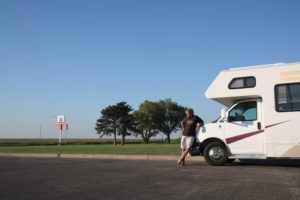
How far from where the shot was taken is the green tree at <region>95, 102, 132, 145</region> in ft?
219

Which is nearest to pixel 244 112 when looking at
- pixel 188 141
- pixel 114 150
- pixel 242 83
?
pixel 242 83

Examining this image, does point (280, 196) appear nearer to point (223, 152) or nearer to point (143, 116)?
point (223, 152)

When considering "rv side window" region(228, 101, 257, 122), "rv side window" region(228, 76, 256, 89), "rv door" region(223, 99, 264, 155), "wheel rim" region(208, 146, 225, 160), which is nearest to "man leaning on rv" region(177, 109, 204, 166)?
"wheel rim" region(208, 146, 225, 160)

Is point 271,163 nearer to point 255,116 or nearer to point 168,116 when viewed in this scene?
point 255,116

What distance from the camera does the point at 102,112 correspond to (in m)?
67.6

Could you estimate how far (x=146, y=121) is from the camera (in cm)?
7019

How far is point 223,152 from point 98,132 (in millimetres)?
59862

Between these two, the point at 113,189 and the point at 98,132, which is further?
the point at 98,132

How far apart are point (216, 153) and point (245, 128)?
49.8 inches

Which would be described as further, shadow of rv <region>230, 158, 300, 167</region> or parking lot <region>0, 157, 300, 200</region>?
shadow of rv <region>230, 158, 300, 167</region>

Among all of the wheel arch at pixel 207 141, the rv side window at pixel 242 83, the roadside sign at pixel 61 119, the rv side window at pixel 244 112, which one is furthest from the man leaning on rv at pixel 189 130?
the roadside sign at pixel 61 119

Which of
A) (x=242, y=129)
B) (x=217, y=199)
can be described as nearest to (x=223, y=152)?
(x=242, y=129)

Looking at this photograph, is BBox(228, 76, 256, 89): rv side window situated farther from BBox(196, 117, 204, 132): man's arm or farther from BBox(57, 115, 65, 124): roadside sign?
BBox(57, 115, 65, 124): roadside sign

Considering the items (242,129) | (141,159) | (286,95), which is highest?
(286,95)
